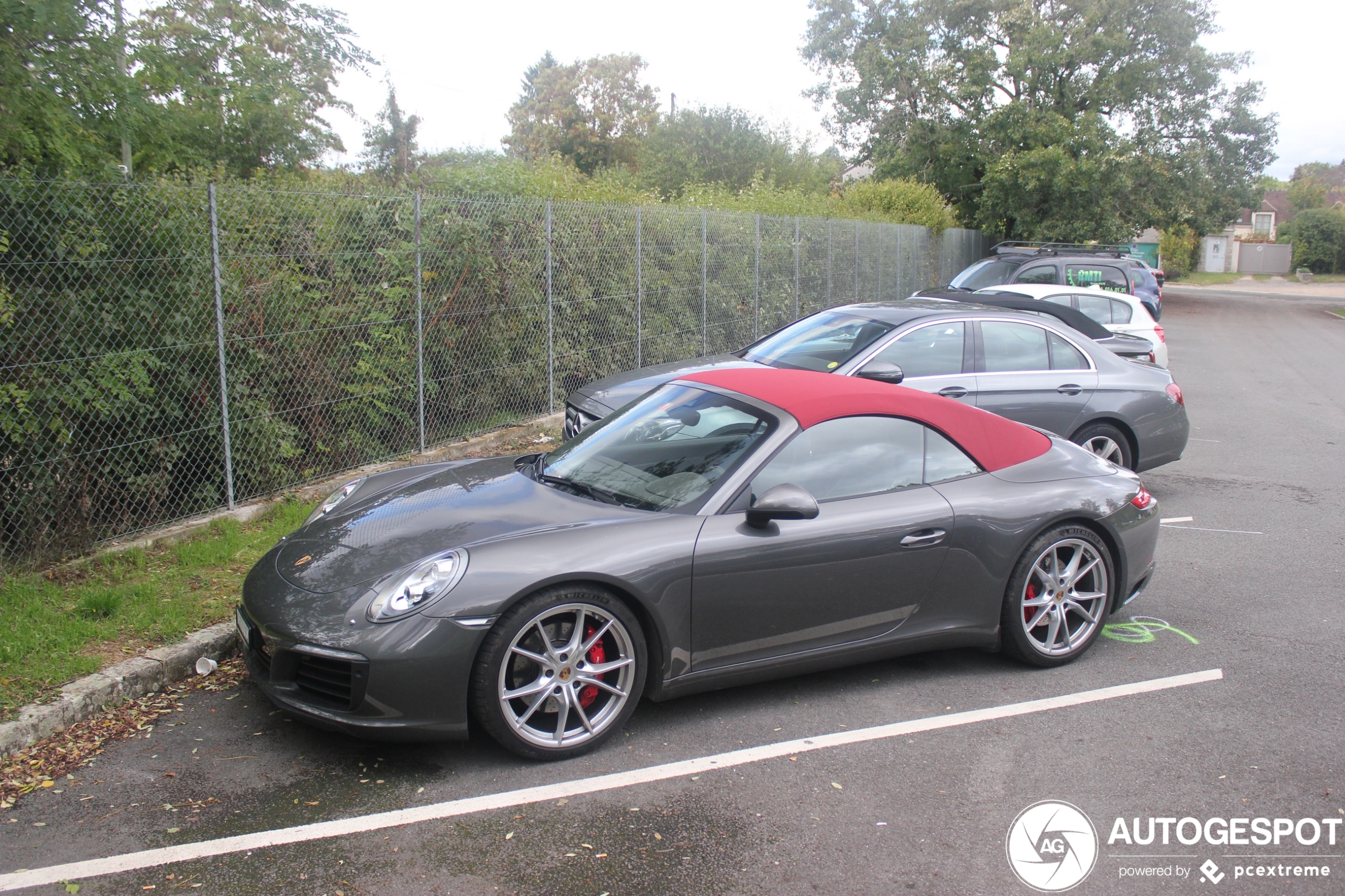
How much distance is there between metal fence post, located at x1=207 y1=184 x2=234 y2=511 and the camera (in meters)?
6.51

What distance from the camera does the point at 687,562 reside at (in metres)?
4.06

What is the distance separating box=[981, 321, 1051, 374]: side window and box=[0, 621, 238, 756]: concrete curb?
6012 millimetres

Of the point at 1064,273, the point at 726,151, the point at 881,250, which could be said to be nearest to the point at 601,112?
the point at 726,151

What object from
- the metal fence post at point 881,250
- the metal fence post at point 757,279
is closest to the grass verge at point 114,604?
the metal fence post at point 757,279

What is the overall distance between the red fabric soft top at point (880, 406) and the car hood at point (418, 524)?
957mm

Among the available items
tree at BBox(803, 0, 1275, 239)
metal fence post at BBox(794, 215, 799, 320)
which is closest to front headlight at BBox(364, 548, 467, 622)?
metal fence post at BBox(794, 215, 799, 320)

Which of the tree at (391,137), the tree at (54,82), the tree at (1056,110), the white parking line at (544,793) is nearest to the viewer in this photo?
the white parking line at (544,793)

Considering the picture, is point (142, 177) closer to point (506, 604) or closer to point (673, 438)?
point (673, 438)

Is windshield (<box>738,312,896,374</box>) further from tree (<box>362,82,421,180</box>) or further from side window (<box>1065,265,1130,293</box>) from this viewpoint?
tree (<box>362,82,421,180</box>)

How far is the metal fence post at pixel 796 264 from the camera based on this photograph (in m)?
15.7

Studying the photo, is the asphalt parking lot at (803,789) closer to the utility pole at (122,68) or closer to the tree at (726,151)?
the utility pole at (122,68)

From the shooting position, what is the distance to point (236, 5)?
9.72 meters

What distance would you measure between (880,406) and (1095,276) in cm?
1521

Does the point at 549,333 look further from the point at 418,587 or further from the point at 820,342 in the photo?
the point at 418,587
